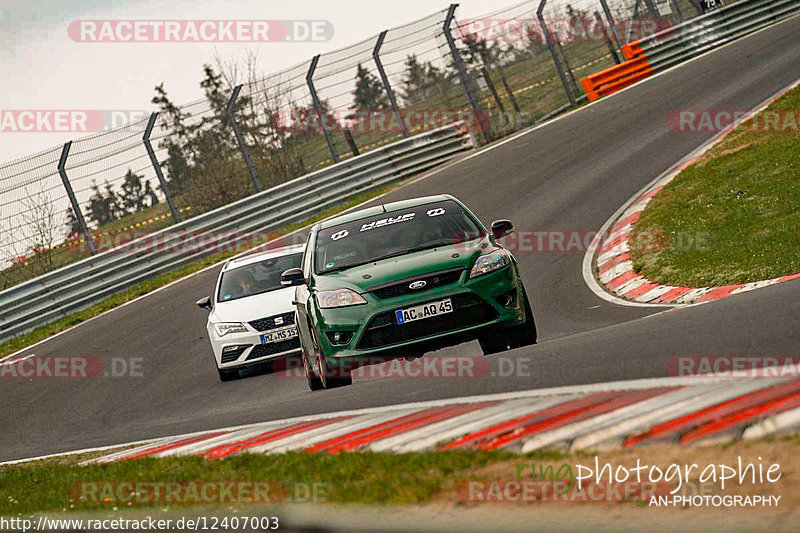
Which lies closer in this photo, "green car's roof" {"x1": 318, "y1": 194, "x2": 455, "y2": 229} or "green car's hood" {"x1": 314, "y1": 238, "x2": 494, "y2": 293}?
"green car's hood" {"x1": 314, "y1": 238, "x2": 494, "y2": 293}

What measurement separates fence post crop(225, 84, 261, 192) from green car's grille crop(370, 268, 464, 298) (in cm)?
1593

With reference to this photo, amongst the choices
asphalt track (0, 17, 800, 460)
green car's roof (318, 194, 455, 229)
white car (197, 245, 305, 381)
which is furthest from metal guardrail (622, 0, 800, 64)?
green car's roof (318, 194, 455, 229)

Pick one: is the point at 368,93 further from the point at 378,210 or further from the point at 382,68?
the point at 378,210

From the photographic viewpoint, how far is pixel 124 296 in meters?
21.3

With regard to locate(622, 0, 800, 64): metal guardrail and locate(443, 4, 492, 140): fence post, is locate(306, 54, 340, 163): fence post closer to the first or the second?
locate(443, 4, 492, 140): fence post

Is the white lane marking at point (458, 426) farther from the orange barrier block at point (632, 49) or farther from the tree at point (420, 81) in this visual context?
the orange barrier block at point (632, 49)

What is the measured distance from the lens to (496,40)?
88.0 feet

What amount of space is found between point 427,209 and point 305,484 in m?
5.78

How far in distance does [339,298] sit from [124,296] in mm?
13203

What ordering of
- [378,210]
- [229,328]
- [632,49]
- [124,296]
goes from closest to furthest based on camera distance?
[378,210] < [229,328] < [124,296] < [632,49]

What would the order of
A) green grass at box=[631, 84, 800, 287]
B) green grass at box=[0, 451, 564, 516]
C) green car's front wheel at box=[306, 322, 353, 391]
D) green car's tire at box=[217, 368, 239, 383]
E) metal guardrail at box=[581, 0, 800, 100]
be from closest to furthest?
green grass at box=[0, 451, 564, 516] → green car's front wheel at box=[306, 322, 353, 391] → green grass at box=[631, 84, 800, 287] → green car's tire at box=[217, 368, 239, 383] → metal guardrail at box=[581, 0, 800, 100]

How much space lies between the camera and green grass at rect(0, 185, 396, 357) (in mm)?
20109

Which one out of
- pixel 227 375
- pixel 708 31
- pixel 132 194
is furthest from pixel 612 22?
pixel 227 375

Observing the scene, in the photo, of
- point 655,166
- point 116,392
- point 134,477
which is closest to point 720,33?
point 655,166
